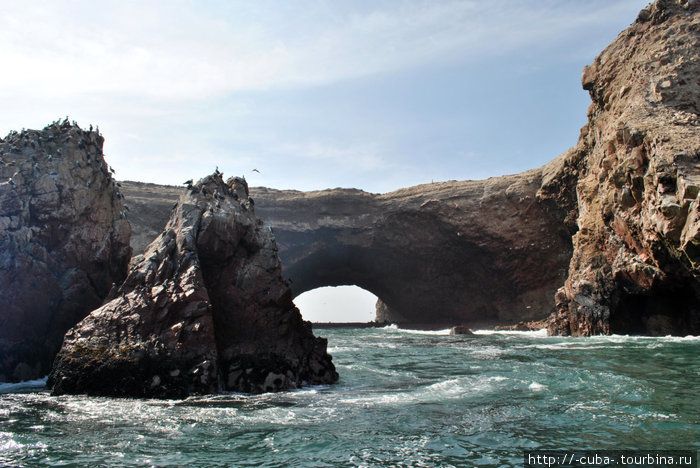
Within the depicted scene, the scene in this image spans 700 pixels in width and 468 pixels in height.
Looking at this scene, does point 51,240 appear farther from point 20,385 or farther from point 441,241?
point 441,241

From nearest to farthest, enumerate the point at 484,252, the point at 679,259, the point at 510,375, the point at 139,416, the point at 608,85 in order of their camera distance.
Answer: the point at 139,416 → the point at 510,375 → the point at 679,259 → the point at 608,85 → the point at 484,252

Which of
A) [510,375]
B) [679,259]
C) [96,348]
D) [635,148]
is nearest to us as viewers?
[96,348]

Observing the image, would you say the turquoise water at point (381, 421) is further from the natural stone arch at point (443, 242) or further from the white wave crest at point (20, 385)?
the natural stone arch at point (443, 242)

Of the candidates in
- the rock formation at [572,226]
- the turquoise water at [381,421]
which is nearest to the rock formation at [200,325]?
the turquoise water at [381,421]

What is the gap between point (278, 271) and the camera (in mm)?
13602

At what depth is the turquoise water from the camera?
675 cm

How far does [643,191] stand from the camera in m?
22.0

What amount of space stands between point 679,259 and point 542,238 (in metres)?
21.2

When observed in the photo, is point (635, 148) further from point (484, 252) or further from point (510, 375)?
point (484, 252)

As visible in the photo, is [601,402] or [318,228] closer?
[601,402]

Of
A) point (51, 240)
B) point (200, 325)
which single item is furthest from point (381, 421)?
point (51, 240)

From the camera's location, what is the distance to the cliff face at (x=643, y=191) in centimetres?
1936

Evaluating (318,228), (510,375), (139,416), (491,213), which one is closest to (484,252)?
(491,213)

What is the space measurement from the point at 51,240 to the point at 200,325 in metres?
7.85
